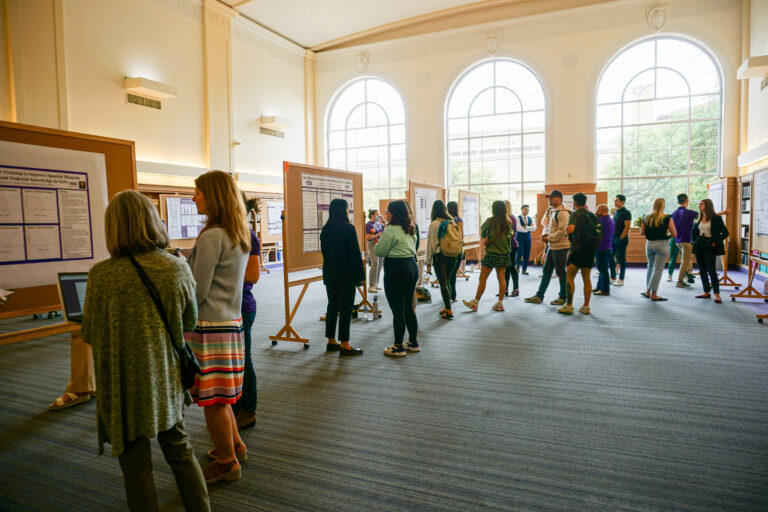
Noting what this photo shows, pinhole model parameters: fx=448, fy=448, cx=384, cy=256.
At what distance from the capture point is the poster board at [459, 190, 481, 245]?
8.73 m

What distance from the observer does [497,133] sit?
43.1 feet

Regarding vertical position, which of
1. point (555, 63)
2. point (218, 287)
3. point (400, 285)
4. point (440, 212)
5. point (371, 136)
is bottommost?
point (400, 285)

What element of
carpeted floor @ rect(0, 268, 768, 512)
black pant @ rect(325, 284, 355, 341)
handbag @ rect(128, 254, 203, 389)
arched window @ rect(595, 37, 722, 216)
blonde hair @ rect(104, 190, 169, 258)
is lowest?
carpeted floor @ rect(0, 268, 768, 512)

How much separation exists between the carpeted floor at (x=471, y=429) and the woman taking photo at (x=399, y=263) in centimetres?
43

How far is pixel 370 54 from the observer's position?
559 inches

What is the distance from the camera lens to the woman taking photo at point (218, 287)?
2.03 m

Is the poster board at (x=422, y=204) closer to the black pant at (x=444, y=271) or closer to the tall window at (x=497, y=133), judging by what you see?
the black pant at (x=444, y=271)

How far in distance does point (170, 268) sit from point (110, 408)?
21.0 inches

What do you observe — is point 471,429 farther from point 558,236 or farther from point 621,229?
point 621,229

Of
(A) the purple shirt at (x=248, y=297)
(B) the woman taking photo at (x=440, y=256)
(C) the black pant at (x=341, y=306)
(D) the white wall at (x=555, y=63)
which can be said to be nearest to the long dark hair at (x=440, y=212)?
(B) the woman taking photo at (x=440, y=256)

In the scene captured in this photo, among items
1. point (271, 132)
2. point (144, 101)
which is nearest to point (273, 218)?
point (271, 132)

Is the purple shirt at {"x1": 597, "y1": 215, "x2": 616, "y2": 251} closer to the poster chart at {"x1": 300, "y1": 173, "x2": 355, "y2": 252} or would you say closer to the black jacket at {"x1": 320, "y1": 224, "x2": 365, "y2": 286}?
the poster chart at {"x1": 300, "y1": 173, "x2": 355, "y2": 252}

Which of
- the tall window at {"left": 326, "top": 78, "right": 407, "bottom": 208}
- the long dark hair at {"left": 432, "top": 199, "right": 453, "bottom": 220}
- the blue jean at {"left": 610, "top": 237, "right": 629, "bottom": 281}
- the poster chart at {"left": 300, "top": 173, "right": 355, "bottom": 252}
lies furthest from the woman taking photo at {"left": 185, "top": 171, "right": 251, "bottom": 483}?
the tall window at {"left": 326, "top": 78, "right": 407, "bottom": 208}

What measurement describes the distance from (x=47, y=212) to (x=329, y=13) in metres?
11.5
